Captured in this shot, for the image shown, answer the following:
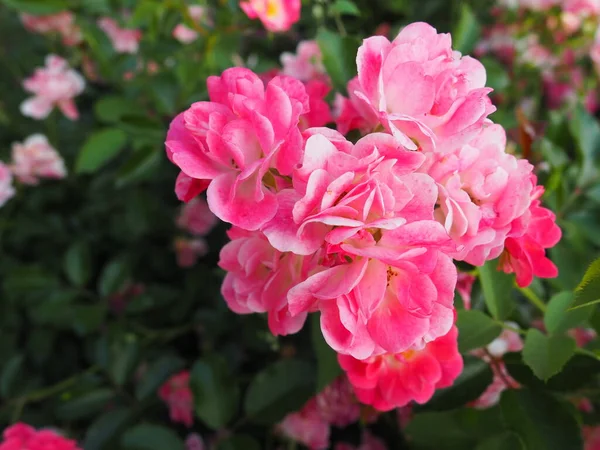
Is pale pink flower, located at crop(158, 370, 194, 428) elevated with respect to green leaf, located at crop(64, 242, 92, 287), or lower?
lower

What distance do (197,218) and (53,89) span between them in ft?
1.41

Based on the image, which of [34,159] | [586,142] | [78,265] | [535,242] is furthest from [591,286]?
[34,159]

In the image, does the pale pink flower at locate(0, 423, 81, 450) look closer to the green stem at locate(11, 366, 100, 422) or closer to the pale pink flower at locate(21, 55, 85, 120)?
the green stem at locate(11, 366, 100, 422)

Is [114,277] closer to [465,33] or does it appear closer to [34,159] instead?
[34,159]

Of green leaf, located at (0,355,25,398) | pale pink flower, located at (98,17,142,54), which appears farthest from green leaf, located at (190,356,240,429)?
pale pink flower, located at (98,17,142,54)

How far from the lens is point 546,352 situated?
524 millimetres

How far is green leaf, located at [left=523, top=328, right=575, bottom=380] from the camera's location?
500 millimetres

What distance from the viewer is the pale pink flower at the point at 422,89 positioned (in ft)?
1.45

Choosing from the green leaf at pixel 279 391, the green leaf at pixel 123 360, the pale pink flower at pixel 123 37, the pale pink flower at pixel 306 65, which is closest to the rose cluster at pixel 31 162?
the pale pink flower at pixel 123 37

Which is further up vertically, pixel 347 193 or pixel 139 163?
pixel 347 193

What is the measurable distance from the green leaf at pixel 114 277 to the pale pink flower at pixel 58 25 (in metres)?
0.61

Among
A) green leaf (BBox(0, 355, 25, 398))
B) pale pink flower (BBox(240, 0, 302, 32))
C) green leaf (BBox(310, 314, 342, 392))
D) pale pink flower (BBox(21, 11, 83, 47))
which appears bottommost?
green leaf (BBox(0, 355, 25, 398))

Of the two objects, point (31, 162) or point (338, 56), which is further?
point (31, 162)

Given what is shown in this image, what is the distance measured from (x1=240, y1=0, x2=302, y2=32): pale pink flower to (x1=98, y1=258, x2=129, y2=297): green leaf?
1.85ft
